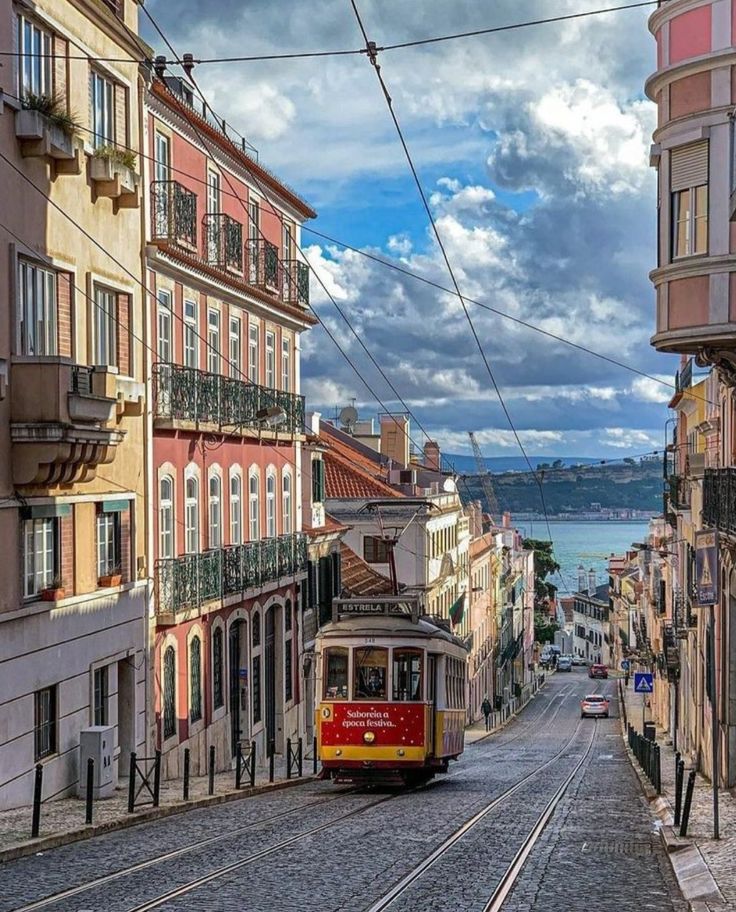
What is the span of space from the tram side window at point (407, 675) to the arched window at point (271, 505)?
11094mm

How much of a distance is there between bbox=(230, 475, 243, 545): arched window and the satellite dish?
3884 cm

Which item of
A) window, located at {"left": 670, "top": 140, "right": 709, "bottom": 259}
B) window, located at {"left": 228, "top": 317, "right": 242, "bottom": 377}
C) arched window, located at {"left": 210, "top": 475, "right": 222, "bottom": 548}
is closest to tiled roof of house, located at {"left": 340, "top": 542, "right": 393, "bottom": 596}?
window, located at {"left": 228, "top": 317, "right": 242, "bottom": 377}

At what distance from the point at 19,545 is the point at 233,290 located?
12.9 m

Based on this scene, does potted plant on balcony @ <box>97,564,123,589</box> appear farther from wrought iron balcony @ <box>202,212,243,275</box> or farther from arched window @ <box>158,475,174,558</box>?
wrought iron balcony @ <box>202,212,243,275</box>

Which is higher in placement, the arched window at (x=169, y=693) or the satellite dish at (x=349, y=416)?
the satellite dish at (x=349, y=416)

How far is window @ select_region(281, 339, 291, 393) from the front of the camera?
122 ft

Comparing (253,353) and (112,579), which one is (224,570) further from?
(112,579)

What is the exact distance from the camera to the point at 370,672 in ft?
82.1

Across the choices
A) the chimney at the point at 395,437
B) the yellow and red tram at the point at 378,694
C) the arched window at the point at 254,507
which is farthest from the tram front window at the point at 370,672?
the chimney at the point at 395,437

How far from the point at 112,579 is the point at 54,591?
3091mm

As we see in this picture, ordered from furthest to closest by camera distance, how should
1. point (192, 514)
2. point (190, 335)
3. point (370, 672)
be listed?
point (192, 514) < point (190, 335) < point (370, 672)

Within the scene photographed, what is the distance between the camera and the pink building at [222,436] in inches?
1049

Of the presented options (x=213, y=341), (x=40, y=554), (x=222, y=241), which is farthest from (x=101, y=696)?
(x=222, y=241)

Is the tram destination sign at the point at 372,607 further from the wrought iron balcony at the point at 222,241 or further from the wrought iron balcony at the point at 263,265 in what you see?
the wrought iron balcony at the point at 263,265
